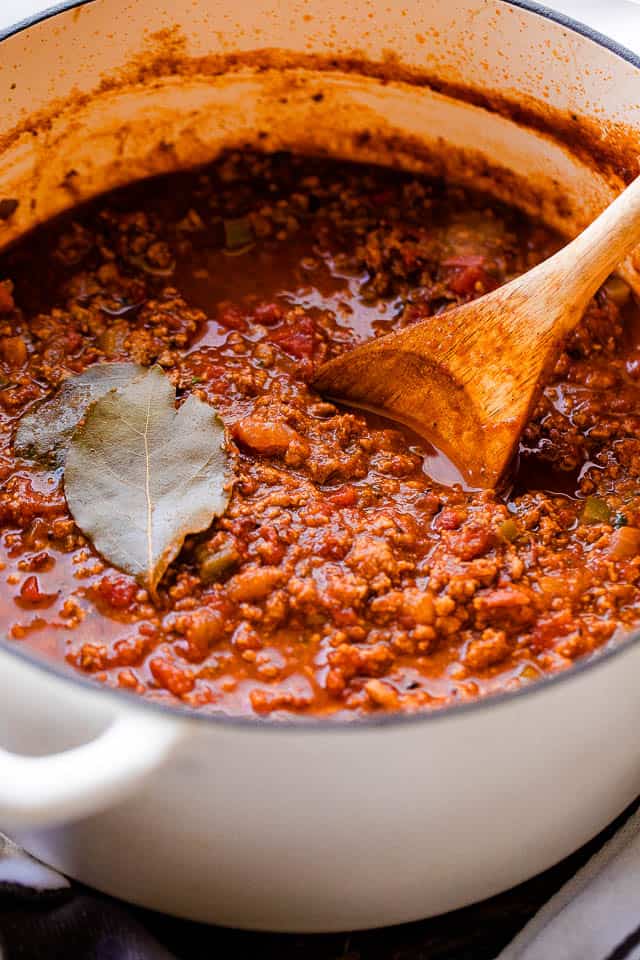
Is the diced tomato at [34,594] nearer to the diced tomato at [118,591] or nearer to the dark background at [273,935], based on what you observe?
the diced tomato at [118,591]

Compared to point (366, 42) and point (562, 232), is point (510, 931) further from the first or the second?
point (366, 42)

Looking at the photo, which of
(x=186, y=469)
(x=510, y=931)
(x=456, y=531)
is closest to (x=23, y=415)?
(x=186, y=469)

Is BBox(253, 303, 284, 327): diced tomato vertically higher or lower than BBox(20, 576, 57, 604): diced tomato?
higher

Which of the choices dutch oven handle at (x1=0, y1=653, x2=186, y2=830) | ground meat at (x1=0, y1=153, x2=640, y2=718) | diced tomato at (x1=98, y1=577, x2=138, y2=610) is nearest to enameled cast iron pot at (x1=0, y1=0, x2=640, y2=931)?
dutch oven handle at (x1=0, y1=653, x2=186, y2=830)

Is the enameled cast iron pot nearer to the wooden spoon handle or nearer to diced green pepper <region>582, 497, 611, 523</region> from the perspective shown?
the wooden spoon handle

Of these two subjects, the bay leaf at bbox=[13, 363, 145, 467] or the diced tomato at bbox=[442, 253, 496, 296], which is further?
the diced tomato at bbox=[442, 253, 496, 296]

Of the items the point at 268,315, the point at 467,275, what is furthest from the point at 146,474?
the point at 467,275

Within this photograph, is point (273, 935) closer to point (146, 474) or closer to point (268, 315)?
point (146, 474)

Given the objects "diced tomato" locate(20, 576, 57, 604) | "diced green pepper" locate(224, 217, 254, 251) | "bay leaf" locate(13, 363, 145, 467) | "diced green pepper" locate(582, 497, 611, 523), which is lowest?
"diced tomato" locate(20, 576, 57, 604)

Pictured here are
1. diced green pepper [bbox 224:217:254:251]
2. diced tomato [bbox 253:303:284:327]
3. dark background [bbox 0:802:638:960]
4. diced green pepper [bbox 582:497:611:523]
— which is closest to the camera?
dark background [bbox 0:802:638:960]
